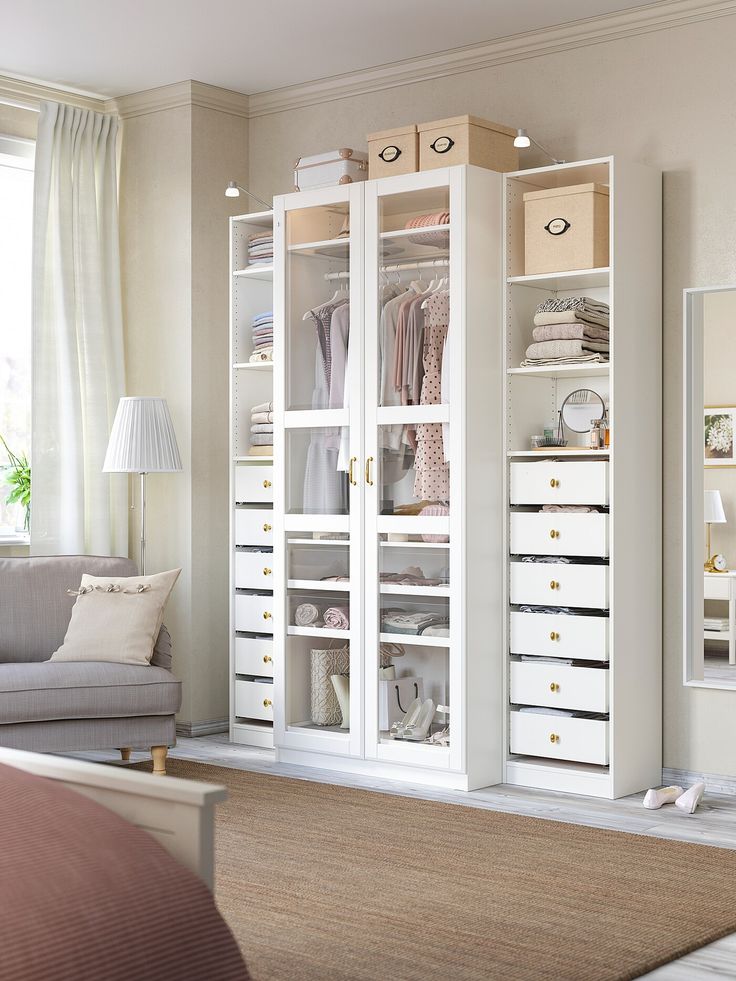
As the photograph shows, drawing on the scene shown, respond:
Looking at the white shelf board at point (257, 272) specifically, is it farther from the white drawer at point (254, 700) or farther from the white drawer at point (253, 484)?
the white drawer at point (254, 700)

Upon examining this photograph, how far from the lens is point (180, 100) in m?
5.93

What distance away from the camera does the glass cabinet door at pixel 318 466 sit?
5.09m

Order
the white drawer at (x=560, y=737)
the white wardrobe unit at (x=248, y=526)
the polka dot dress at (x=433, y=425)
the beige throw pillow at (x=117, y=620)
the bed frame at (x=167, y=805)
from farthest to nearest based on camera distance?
the white wardrobe unit at (x=248, y=526) < the beige throw pillow at (x=117, y=620) < the polka dot dress at (x=433, y=425) < the white drawer at (x=560, y=737) < the bed frame at (x=167, y=805)

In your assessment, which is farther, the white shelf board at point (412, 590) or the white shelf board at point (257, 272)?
the white shelf board at point (257, 272)

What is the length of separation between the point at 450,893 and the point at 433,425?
6.30 ft

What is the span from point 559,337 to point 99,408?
237 cm

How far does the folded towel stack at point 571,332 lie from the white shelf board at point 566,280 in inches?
3.3

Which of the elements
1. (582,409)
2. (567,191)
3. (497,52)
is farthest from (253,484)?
(497,52)

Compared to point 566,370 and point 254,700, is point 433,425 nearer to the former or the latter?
point 566,370

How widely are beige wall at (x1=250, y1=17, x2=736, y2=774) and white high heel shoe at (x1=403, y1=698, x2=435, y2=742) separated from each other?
905mm

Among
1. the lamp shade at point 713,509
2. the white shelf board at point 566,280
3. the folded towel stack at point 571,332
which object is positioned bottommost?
the lamp shade at point 713,509

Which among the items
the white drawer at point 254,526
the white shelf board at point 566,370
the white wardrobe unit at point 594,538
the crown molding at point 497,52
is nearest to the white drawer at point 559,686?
the white wardrobe unit at point 594,538

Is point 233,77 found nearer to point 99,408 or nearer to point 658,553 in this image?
point 99,408

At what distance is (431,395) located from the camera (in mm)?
4859
